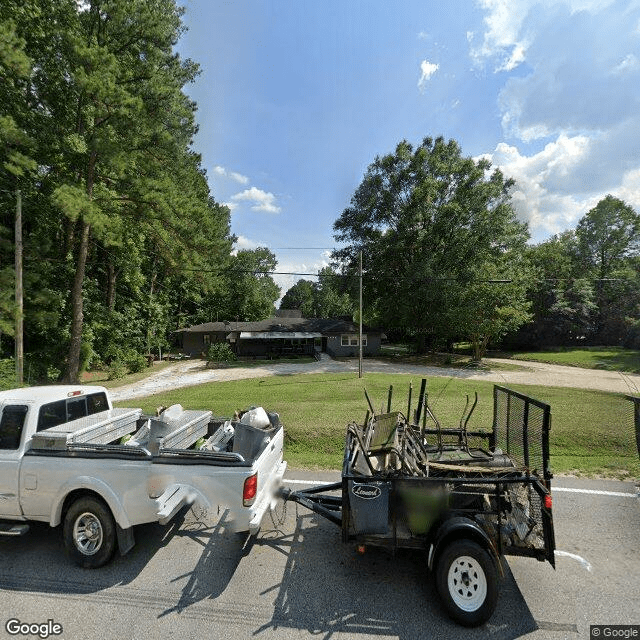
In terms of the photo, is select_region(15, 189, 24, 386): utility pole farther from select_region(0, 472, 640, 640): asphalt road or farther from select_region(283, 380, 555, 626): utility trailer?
select_region(283, 380, 555, 626): utility trailer

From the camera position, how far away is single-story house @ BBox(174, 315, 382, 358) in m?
34.5

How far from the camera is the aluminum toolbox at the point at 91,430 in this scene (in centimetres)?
389

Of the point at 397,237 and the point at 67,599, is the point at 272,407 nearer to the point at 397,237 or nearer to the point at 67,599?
the point at 67,599

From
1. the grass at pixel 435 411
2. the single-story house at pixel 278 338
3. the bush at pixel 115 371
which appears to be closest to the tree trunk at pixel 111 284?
the bush at pixel 115 371

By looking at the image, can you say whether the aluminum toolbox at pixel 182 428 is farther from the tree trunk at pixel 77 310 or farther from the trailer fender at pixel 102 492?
the tree trunk at pixel 77 310

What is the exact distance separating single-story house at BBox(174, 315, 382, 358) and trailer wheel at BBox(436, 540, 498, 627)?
3044cm

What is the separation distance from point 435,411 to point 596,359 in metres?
27.2

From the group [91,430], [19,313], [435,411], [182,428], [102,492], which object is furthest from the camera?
[19,313]

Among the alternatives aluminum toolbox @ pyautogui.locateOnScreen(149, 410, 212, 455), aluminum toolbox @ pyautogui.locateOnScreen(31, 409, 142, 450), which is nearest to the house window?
aluminum toolbox @ pyautogui.locateOnScreen(149, 410, 212, 455)

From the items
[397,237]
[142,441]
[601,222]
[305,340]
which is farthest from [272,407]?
[601,222]

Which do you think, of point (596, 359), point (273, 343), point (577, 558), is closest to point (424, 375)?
point (577, 558)

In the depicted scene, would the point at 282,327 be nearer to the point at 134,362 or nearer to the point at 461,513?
the point at 134,362

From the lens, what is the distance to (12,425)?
13.3ft

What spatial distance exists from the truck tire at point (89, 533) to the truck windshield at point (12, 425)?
1057mm
